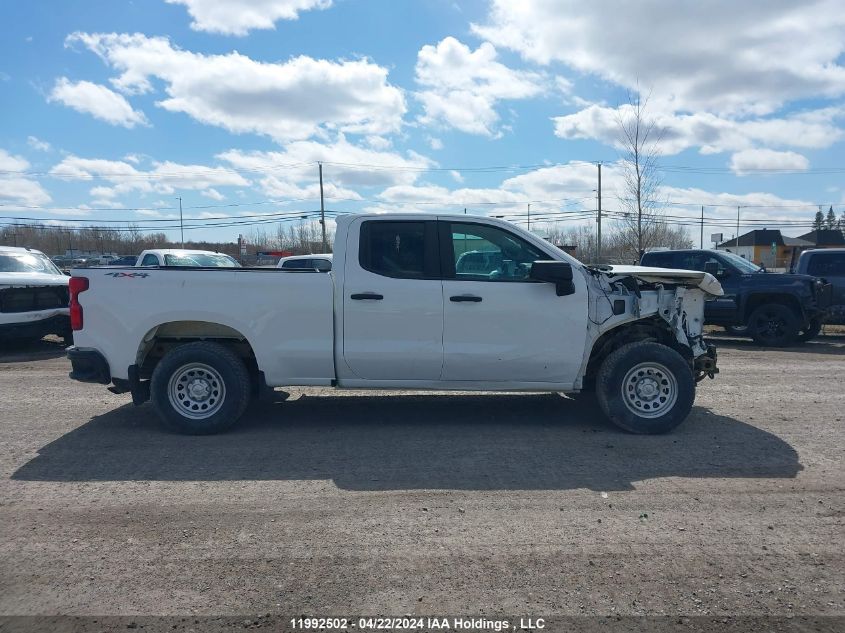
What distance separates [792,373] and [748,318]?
3946 mm

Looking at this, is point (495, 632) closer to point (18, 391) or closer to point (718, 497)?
point (718, 497)

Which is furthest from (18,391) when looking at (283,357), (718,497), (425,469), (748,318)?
(748,318)

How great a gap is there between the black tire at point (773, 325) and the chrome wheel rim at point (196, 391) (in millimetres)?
10838

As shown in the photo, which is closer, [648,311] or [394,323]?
[394,323]

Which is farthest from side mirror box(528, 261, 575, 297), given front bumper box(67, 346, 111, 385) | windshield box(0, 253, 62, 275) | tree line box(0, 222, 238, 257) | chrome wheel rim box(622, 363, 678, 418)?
tree line box(0, 222, 238, 257)

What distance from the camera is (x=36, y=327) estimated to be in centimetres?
1166

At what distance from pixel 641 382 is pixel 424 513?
2.88m

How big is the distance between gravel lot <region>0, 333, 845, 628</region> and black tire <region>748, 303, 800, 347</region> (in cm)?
631

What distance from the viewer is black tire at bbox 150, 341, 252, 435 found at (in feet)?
20.5

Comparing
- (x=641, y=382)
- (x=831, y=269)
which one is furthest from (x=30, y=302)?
(x=831, y=269)

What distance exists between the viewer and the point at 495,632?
312 cm

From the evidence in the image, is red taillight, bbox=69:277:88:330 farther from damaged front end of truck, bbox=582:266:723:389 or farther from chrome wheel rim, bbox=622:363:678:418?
chrome wheel rim, bbox=622:363:678:418

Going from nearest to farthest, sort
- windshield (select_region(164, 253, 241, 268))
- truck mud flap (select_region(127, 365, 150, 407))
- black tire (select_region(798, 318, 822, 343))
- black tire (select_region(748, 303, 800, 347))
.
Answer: truck mud flap (select_region(127, 365, 150, 407)), black tire (select_region(748, 303, 800, 347)), black tire (select_region(798, 318, 822, 343)), windshield (select_region(164, 253, 241, 268))

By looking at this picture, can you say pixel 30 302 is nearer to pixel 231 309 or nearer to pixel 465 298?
pixel 231 309
